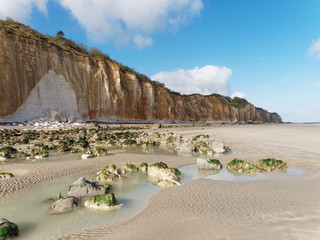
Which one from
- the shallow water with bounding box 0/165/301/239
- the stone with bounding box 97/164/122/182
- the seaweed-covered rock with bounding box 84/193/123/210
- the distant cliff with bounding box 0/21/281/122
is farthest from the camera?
the distant cliff with bounding box 0/21/281/122

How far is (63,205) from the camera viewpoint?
4258mm

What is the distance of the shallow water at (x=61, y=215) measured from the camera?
3.52 meters

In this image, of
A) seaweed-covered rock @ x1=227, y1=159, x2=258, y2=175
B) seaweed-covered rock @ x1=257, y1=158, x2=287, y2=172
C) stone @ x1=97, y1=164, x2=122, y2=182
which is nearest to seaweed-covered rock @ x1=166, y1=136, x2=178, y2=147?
seaweed-covered rock @ x1=227, y1=159, x2=258, y2=175

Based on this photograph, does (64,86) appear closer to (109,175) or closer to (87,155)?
(87,155)

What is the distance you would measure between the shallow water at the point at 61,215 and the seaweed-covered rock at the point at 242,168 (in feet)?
2.01

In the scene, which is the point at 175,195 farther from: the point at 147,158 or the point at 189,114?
the point at 189,114

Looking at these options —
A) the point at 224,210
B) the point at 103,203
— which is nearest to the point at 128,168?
the point at 103,203

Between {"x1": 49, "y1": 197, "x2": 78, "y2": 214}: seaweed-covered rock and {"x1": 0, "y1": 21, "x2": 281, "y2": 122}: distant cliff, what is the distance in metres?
25.9

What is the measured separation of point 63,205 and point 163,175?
3.27 metres

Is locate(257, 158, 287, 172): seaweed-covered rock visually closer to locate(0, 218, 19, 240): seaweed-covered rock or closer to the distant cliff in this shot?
locate(0, 218, 19, 240): seaweed-covered rock

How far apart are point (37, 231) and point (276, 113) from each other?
15731cm

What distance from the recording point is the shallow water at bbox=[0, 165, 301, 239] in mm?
3523

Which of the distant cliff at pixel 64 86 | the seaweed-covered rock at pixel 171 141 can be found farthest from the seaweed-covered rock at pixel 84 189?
the distant cliff at pixel 64 86

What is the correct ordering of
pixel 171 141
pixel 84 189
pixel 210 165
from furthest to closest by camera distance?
pixel 171 141 < pixel 210 165 < pixel 84 189
